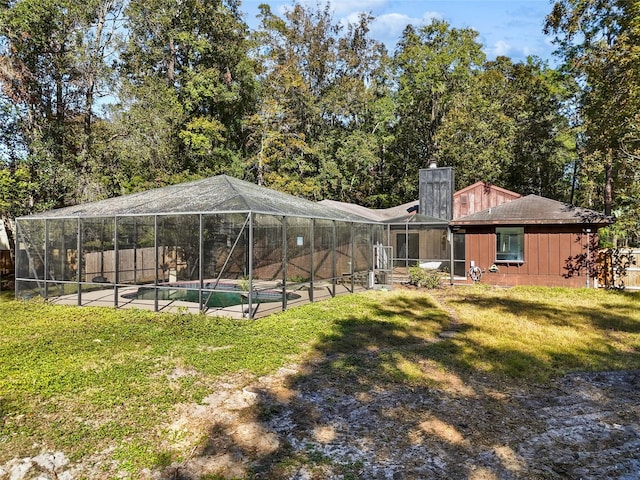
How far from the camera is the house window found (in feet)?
49.0

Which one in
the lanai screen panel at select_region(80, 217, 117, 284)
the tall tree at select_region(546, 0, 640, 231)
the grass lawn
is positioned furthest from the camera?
the tall tree at select_region(546, 0, 640, 231)

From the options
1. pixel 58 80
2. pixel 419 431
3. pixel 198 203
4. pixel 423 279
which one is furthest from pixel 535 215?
pixel 58 80

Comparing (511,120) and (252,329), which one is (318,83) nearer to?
(511,120)

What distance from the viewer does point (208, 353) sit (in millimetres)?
6590

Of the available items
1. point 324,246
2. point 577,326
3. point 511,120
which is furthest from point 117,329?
point 511,120

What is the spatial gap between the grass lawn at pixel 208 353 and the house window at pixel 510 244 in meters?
3.88

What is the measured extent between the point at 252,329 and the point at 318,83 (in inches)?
993

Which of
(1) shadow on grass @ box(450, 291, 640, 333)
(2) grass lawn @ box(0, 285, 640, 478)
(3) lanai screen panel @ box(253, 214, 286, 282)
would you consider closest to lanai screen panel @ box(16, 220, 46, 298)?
(2) grass lawn @ box(0, 285, 640, 478)

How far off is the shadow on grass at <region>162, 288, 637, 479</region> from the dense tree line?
35.1ft

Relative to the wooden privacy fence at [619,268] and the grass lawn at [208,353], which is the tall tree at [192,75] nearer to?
the grass lawn at [208,353]

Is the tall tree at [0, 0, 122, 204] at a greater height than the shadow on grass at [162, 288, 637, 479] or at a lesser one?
greater

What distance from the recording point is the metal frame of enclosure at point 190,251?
1016 cm

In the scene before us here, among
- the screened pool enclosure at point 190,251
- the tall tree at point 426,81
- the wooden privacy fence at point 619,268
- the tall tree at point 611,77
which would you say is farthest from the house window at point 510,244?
the tall tree at point 426,81

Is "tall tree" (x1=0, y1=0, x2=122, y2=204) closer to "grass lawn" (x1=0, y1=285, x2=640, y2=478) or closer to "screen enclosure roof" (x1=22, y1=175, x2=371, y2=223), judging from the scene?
"screen enclosure roof" (x1=22, y1=175, x2=371, y2=223)
